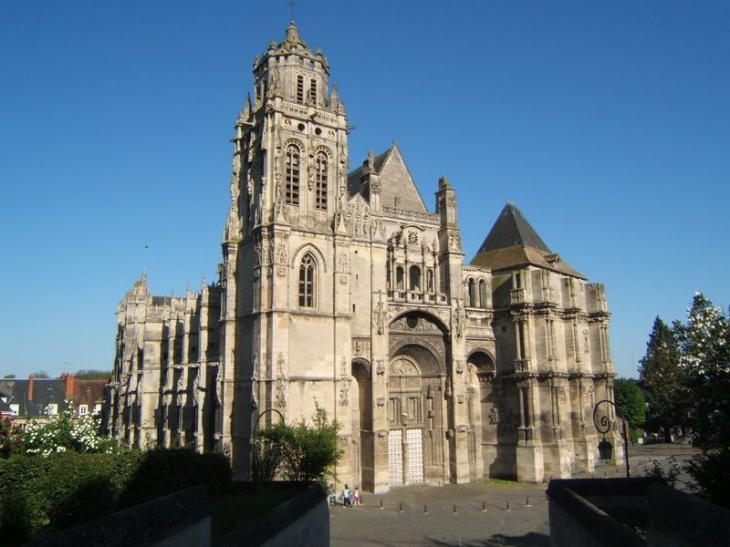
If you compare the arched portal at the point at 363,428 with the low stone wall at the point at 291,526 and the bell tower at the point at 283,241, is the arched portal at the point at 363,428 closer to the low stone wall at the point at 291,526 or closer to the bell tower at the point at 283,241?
the bell tower at the point at 283,241

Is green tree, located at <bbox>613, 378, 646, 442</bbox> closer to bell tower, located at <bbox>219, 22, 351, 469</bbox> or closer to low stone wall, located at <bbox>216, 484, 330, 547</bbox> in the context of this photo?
bell tower, located at <bbox>219, 22, 351, 469</bbox>

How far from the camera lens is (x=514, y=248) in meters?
46.6

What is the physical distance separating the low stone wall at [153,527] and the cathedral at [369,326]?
71.8 feet

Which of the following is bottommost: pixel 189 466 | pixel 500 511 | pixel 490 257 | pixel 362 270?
pixel 500 511

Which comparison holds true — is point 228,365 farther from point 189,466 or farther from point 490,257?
point 490,257

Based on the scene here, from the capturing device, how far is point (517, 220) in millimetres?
48719

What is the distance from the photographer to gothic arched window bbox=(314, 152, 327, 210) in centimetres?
3691

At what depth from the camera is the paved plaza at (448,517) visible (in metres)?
26.1

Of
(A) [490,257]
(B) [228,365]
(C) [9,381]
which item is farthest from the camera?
(C) [9,381]

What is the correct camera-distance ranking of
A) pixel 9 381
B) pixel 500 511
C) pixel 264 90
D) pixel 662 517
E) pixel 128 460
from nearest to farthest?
pixel 662 517 → pixel 128 460 → pixel 500 511 → pixel 264 90 → pixel 9 381

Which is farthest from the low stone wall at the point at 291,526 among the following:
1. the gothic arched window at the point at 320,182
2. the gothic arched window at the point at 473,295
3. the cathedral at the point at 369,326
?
the gothic arched window at the point at 473,295

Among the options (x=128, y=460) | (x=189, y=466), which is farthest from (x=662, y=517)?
(x=128, y=460)

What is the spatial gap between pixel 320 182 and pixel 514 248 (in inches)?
681

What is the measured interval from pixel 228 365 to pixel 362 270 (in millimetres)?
9796
